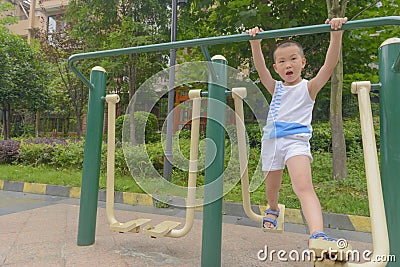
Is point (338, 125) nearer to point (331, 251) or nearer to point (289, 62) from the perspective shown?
point (289, 62)

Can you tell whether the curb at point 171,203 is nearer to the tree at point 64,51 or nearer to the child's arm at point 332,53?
the child's arm at point 332,53

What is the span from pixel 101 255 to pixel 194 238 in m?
0.70

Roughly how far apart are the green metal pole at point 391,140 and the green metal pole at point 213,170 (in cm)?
73

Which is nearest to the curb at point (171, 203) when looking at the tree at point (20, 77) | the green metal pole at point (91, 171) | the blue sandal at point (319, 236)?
the green metal pole at point (91, 171)

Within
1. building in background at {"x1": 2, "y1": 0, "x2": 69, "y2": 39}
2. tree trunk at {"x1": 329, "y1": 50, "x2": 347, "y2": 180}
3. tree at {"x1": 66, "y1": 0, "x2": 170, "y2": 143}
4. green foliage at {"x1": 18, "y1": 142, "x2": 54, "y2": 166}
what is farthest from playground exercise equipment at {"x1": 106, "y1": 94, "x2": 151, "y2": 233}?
building in background at {"x1": 2, "y1": 0, "x2": 69, "y2": 39}

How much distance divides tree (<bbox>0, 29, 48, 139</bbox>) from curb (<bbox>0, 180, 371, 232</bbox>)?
4.77 metres

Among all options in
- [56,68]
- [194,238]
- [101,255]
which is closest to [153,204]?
[194,238]

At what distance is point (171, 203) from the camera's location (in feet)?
5.44

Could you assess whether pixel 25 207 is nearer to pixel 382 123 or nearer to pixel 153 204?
pixel 153 204

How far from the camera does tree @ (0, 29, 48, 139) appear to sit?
8422mm

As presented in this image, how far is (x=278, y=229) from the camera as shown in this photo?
166 centimetres

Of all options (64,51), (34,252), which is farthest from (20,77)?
(34,252)

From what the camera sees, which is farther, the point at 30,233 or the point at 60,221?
the point at 60,221

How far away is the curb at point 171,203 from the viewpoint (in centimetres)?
280
